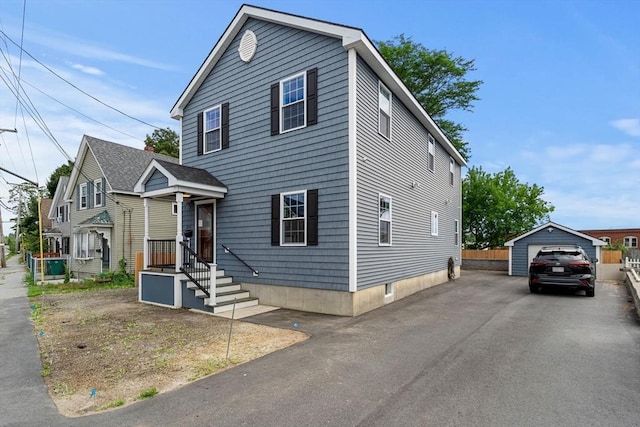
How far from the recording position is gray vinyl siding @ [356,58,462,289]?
888 cm

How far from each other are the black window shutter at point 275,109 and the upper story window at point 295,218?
1865 mm

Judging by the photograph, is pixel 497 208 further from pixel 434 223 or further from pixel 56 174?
pixel 56 174

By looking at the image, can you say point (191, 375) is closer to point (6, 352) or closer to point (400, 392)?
point (400, 392)

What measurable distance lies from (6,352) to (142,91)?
1609 centimetres

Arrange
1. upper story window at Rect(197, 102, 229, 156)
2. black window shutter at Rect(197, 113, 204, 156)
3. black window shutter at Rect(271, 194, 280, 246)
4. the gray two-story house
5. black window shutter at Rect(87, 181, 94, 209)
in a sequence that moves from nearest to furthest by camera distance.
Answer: the gray two-story house → black window shutter at Rect(271, 194, 280, 246) → upper story window at Rect(197, 102, 229, 156) → black window shutter at Rect(197, 113, 204, 156) → black window shutter at Rect(87, 181, 94, 209)

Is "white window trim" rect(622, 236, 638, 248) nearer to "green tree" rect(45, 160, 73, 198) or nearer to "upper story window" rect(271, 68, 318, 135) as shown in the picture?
"upper story window" rect(271, 68, 318, 135)

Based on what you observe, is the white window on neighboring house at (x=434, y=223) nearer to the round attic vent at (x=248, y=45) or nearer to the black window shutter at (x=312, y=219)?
the black window shutter at (x=312, y=219)

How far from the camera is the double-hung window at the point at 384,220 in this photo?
9.77m

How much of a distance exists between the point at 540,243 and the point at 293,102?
16.1 metres

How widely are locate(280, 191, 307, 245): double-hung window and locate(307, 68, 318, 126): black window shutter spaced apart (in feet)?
6.28

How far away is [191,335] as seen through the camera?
6.82 meters

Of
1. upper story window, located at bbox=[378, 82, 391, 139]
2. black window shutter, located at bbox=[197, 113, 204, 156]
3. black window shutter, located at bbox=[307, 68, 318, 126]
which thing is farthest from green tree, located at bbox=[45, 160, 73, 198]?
upper story window, located at bbox=[378, 82, 391, 139]

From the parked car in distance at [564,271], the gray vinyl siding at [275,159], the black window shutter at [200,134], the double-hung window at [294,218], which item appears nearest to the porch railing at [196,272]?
the gray vinyl siding at [275,159]

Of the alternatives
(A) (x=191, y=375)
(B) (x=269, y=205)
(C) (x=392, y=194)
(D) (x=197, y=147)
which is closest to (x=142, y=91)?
(D) (x=197, y=147)
